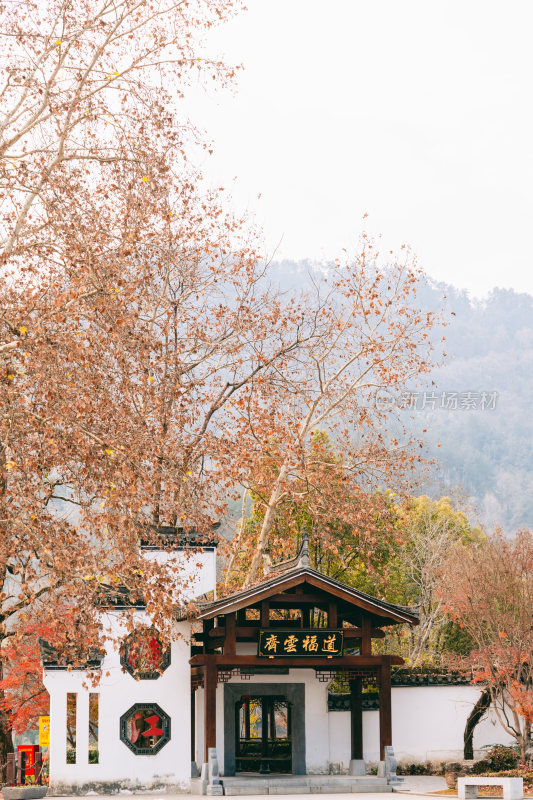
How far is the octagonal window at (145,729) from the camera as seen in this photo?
1628cm

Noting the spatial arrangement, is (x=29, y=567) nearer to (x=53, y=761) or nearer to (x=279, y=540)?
(x=53, y=761)

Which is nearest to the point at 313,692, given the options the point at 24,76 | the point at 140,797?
the point at 140,797

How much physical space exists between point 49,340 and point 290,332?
12.4m

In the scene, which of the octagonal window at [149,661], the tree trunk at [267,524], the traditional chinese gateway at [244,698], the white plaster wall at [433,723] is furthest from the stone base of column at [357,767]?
the tree trunk at [267,524]

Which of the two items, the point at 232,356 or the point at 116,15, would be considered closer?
the point at 116,15

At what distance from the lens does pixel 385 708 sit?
53.8ft

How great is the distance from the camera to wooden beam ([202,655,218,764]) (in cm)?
1570

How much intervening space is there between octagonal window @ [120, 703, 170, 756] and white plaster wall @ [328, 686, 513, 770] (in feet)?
10.5

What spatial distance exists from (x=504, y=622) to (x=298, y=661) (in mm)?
3487

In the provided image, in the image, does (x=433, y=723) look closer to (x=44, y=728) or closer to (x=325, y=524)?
(x=325, y=524)

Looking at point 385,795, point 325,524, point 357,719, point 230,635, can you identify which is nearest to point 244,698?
point 357,719

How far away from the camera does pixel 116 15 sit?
11695 mm

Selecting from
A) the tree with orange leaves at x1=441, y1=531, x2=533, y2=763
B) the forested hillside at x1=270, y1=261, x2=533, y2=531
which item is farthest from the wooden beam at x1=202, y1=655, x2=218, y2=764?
the forested hillside at x1=270, y1=261, x2=533, y2=531

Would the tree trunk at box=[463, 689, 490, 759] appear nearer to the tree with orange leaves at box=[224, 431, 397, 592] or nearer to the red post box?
the tree with orange leaves at box=[224, 431, 397, 592]
